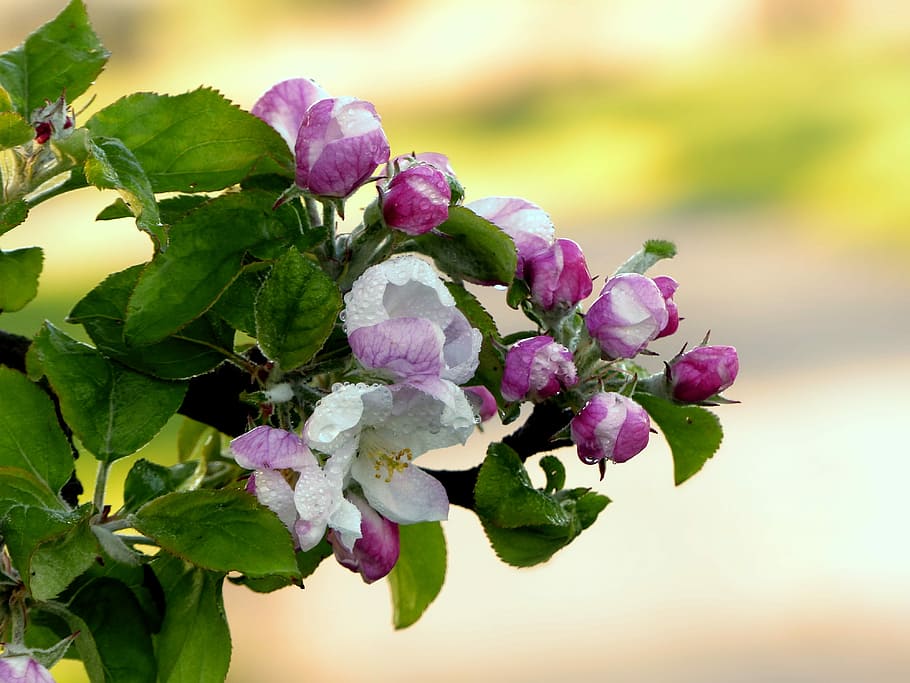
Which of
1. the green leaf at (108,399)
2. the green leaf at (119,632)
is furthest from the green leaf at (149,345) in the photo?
the green leaf at (119,632)

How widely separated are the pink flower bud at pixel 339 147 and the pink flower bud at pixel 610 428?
0.14m

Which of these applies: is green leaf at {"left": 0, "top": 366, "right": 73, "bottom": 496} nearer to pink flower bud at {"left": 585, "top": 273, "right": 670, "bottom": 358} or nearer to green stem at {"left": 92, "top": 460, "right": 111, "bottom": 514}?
green stem at {"left": 92, "top": 460, "right": 111, "bottom": 514}

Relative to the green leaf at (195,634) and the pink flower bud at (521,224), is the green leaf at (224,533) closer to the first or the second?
the green leaf at (195,634)

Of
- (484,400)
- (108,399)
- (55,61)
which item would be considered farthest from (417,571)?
(55,61)

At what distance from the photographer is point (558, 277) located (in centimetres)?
55

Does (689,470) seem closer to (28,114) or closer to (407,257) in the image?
(407,257)

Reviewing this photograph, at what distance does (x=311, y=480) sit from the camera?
479 millimetres

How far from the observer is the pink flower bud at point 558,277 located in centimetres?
55

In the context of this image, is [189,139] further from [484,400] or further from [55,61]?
[484,400]

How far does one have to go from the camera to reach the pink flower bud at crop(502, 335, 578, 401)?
526 mm

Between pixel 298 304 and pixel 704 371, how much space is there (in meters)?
0.19

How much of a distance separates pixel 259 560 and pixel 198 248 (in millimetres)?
133

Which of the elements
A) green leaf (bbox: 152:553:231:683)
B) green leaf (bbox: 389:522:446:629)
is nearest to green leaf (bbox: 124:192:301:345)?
green leaf (bbox: 152:553:231:683)

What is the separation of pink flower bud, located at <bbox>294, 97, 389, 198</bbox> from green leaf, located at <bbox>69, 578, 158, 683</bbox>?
0.22 meters
